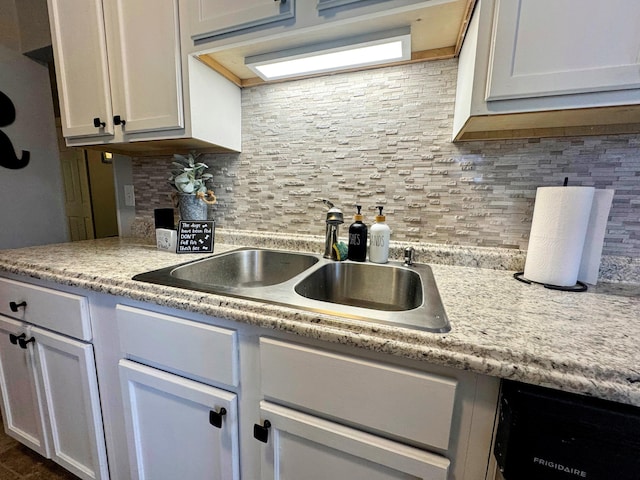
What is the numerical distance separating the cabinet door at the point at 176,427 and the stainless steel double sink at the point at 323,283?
11.3 inches

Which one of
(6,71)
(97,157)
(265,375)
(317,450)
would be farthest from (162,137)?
(97,157)

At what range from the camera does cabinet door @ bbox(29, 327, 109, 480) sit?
914mm

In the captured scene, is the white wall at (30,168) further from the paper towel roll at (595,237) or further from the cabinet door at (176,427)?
the paper towel roll at (595,237)

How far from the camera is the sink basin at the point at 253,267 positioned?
1136mm

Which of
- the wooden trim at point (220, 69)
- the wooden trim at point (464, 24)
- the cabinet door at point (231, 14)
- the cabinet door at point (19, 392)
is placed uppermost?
the cabinet door at point (231, 14)

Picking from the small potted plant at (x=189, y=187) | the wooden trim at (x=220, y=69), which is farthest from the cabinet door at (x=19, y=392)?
the wooden trim at (x=220, y=69)

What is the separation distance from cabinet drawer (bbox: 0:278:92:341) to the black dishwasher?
1181mm

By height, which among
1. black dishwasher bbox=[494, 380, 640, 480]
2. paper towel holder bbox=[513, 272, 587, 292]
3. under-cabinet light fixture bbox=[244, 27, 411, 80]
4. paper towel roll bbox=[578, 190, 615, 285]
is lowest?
black dishwasher bbox=[494, 380, 640, 480]

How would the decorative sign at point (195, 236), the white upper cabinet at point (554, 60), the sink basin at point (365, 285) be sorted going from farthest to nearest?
the decorative sign at point (195, 236) < the sink basin at point (365, 285) < the white upper cabinet at point (554, 60)

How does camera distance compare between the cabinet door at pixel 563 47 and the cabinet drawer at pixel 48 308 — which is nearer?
the cabinet door at pixel 563 47

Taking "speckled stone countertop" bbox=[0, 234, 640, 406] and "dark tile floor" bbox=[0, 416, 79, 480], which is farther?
"dark tile floor" bbox=[0, 416, 79, 480]

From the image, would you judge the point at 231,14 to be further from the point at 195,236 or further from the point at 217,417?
the point at 217,417

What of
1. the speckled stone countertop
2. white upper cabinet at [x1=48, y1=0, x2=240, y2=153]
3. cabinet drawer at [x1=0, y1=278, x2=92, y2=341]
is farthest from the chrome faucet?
cabinet drawer at [x1=0, y1=278, x2=92, y2=341]

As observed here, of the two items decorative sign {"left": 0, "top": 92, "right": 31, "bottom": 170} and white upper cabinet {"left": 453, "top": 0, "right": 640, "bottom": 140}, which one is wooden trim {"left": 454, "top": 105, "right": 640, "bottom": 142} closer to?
white upper cabinet {"left": 453, "top": 0, "right": 640, "bottom": 140}
